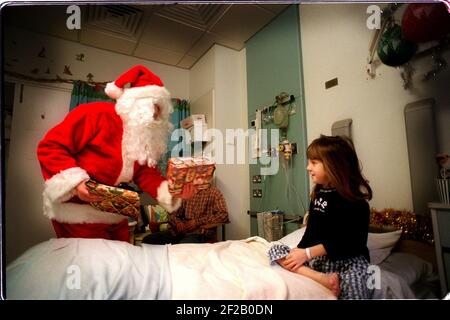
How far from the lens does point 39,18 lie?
58cm

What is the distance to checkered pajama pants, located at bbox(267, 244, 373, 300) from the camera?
1.81 feet

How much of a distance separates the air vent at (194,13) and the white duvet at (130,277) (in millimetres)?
682

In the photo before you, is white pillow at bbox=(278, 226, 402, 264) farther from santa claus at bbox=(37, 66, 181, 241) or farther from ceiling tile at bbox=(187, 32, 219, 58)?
ceiling tile at bbox=(187, 32, 219, 58)

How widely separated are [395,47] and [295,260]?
0.72m

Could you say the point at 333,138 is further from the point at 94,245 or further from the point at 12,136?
the point at 12,136

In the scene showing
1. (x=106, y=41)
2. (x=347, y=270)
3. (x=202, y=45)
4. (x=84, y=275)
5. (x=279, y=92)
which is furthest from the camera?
(x=279, y=92)

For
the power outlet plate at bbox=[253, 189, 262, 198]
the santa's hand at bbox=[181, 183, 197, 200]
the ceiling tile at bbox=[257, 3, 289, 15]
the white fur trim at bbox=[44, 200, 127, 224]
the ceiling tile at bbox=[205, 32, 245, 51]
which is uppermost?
the ceiling tile at bbox=[205, 32, 245, 51]

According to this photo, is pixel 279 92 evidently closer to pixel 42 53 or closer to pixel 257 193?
pixel 257 193

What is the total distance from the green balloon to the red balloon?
0.02 m

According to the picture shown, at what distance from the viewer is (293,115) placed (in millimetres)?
914

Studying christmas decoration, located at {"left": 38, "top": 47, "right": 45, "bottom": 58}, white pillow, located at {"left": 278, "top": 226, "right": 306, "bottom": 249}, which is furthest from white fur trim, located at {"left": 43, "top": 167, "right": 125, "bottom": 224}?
white pillow, located at {"left": 278, "top": 226, "right": 306, "bottom": 249}

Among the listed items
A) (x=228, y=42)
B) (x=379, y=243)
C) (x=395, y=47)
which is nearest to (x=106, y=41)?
(x=228, y=42)

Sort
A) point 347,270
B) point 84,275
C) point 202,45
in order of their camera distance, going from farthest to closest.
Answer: point 202,45
point 347,270
point 84,275
